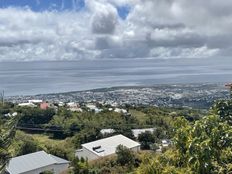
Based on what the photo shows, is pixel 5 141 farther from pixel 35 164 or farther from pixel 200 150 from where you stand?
pixel 35 164

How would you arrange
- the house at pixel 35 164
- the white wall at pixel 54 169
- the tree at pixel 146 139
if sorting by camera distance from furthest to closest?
1. the tree at pixel 146 139
2. the white wall at pixel 54 169
3. the house at pixel 35 164

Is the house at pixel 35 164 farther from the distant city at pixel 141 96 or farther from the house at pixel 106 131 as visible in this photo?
the distant city at pixel 141 96

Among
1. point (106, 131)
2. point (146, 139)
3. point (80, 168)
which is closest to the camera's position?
point (80, 168)

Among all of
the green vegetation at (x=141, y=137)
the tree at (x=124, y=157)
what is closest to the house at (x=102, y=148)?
the green vegetation at (x=141, y=137)

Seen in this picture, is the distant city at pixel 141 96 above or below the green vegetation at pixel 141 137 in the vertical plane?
below

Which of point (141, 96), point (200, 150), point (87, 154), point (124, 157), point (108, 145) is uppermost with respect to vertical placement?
point (200, 150)

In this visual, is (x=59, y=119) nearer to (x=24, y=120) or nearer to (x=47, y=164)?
(x=24, y=120)

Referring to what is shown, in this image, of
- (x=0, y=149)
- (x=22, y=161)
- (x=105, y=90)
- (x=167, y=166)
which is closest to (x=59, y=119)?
(x=22, y=161)

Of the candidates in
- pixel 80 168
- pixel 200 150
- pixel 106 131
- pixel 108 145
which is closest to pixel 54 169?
pixel 108 145

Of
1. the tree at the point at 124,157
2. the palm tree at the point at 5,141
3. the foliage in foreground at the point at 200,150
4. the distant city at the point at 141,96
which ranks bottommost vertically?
the distant city at the point at 141,96
